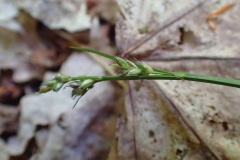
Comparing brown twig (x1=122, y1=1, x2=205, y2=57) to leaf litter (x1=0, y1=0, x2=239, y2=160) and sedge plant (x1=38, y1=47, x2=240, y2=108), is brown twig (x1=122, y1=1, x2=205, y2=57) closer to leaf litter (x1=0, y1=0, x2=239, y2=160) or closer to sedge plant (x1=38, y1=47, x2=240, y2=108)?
leaf litter (x1=0, y1=0, x2=239, y2=160)

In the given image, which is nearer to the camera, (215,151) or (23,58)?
(215,151)

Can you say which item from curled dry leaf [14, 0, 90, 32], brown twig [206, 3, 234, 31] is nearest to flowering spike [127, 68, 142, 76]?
brown twig [206, 3, 234, 31]

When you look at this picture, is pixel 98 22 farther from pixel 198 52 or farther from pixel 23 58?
pixel 198 52

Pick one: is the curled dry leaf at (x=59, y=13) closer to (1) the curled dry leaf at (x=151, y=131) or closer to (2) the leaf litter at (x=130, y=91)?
(2) the leaf litter at (x=130, y=91)

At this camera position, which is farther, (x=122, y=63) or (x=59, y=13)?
(x=59, y=13)

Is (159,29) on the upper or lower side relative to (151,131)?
upper

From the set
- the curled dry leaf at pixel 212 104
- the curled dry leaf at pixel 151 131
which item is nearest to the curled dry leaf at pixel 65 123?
the curled dry leaf at pixel 151 131

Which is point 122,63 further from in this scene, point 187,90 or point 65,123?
point 65,123

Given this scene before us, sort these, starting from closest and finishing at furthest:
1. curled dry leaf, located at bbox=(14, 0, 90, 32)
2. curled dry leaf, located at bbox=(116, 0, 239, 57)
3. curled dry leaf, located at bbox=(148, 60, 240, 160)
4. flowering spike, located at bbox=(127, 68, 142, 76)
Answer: flowering spike, located at bbox=(127, 68, 142, 76) < curled dry leaf, located at bbox=(148, 60, 240, 160) < curled dry leaf, located at bbox=(116, 0, 239, 57) < curled dry leaf, located at bbox=(14, 0, 90, 32)

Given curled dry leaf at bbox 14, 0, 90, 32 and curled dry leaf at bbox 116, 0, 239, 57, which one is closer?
curled dry leaf at bbox 116, 0, 239, 57

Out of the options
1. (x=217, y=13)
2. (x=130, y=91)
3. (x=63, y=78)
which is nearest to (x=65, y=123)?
(x=130, y=91)

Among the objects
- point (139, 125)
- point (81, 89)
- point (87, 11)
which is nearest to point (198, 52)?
point (139, 125)
